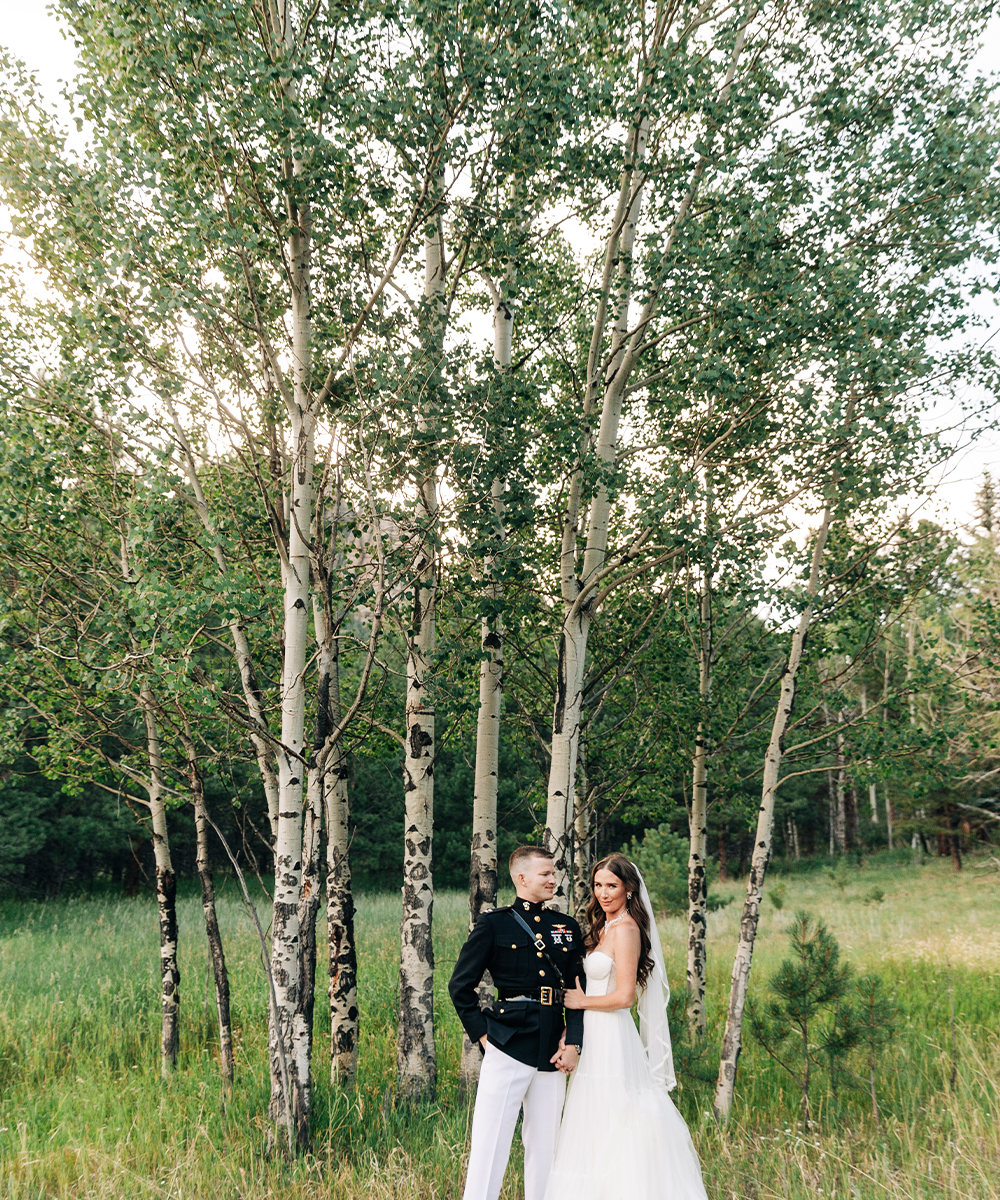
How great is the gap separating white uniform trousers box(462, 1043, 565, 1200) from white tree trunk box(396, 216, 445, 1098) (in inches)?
111

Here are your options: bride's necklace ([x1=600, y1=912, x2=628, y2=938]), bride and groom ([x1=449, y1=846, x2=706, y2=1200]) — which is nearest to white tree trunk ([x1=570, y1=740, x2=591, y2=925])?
bride's necklace ([x1=600, y1=912, x2=628, y2=938])

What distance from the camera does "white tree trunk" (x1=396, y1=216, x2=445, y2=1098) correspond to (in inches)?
243

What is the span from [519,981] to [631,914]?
0.76m

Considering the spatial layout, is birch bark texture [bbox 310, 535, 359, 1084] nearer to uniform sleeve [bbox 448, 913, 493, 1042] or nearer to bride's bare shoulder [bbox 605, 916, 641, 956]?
uniform sleeve [bbox 448, 913, 493, 1042]

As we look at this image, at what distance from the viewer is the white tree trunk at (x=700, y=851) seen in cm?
993

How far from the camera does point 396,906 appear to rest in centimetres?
2195

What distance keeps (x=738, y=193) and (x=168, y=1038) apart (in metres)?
9.86

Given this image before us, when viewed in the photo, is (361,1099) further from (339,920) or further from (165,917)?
(165,917)

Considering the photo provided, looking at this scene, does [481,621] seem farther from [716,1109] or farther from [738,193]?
[716,1109]

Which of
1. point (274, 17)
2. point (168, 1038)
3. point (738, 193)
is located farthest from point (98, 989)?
point (738, 193)

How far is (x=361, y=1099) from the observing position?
5949 millimetres

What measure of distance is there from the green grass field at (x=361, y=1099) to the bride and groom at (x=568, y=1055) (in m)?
1.02

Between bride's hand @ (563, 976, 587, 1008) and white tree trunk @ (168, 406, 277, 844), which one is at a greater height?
white tree trunk @ (168, 406, 277, 844)

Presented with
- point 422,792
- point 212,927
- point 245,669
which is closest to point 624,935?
point 422,792
